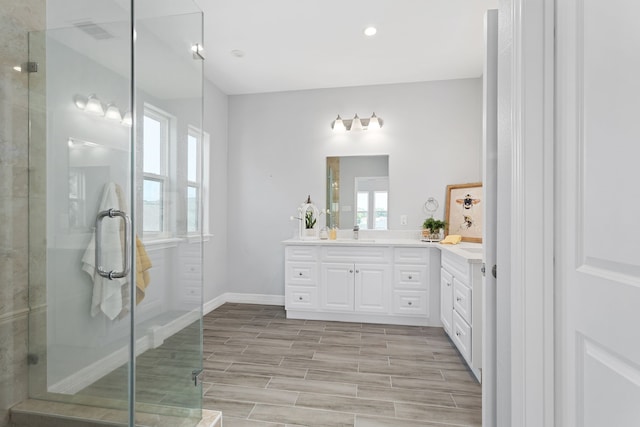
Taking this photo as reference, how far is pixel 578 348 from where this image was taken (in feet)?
2.94

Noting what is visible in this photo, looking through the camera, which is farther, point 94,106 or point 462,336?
point 462,336

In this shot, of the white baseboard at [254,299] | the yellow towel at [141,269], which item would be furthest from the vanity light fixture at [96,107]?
the white baseboard at [254,299]

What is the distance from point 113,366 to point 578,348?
1.77 meters

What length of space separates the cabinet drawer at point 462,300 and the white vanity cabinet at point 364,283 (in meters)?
0.57

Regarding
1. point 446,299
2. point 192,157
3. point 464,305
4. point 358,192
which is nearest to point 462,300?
point 464,305

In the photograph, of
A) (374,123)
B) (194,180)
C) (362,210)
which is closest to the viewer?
(194,180)

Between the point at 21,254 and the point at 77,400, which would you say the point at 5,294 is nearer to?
the point at 21,254

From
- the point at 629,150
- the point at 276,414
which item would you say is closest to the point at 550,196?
the point at 629,150

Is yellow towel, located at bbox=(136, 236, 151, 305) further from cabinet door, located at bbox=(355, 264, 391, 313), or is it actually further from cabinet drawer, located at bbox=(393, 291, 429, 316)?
cabinet drawer, located at bbox=(393, 291, 429, 316)

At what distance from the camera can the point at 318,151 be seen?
12.7 ft

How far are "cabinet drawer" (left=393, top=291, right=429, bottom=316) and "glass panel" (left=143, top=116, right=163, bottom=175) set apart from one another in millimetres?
2533

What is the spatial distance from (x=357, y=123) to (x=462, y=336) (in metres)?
2.47

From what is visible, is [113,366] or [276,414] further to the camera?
[276,414]

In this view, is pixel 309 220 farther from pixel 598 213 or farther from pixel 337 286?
pixel 598 213
